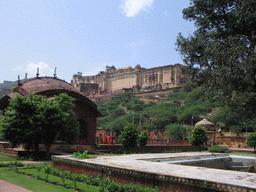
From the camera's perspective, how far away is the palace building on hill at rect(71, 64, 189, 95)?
83062 millimetres

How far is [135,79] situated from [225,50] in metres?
84.9

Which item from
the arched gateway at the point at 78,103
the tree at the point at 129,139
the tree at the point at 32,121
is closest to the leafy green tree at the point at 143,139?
the tree at the point at 129,139

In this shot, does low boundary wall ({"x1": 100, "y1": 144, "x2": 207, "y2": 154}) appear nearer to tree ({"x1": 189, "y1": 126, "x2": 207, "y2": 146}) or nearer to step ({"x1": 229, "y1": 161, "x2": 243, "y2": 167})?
tree ({"x1": 189, "y1": 126, "x2": 207, "y2": 146})

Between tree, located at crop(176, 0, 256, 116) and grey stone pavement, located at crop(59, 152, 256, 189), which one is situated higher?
tree, located at crop(176, 0, 256, 116)

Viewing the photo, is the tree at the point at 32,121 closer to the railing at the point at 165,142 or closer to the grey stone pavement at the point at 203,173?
the grey stone pavement at the point at 203,173

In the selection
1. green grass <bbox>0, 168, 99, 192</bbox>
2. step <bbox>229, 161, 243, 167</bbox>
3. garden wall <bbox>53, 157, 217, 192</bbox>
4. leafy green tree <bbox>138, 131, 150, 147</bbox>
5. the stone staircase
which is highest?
leafy green tree <bbox>138, 131, 150, 147</bbox>

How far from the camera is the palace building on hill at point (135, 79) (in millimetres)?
83062

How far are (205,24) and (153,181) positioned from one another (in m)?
9.80

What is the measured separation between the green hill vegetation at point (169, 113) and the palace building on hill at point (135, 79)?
7.77m

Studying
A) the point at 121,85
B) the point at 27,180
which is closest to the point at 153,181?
the point at 27,180

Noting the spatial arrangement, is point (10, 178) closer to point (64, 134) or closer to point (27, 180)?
point (27, 180)

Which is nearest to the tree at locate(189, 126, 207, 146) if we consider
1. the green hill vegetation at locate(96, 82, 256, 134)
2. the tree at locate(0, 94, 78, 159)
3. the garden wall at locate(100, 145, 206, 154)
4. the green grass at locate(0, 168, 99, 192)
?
the garden wall at locate(100, 145, 206, 154)

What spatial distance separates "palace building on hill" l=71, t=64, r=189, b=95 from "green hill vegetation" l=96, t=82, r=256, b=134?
7768 millimetres

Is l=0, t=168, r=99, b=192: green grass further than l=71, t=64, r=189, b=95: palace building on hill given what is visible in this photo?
No
